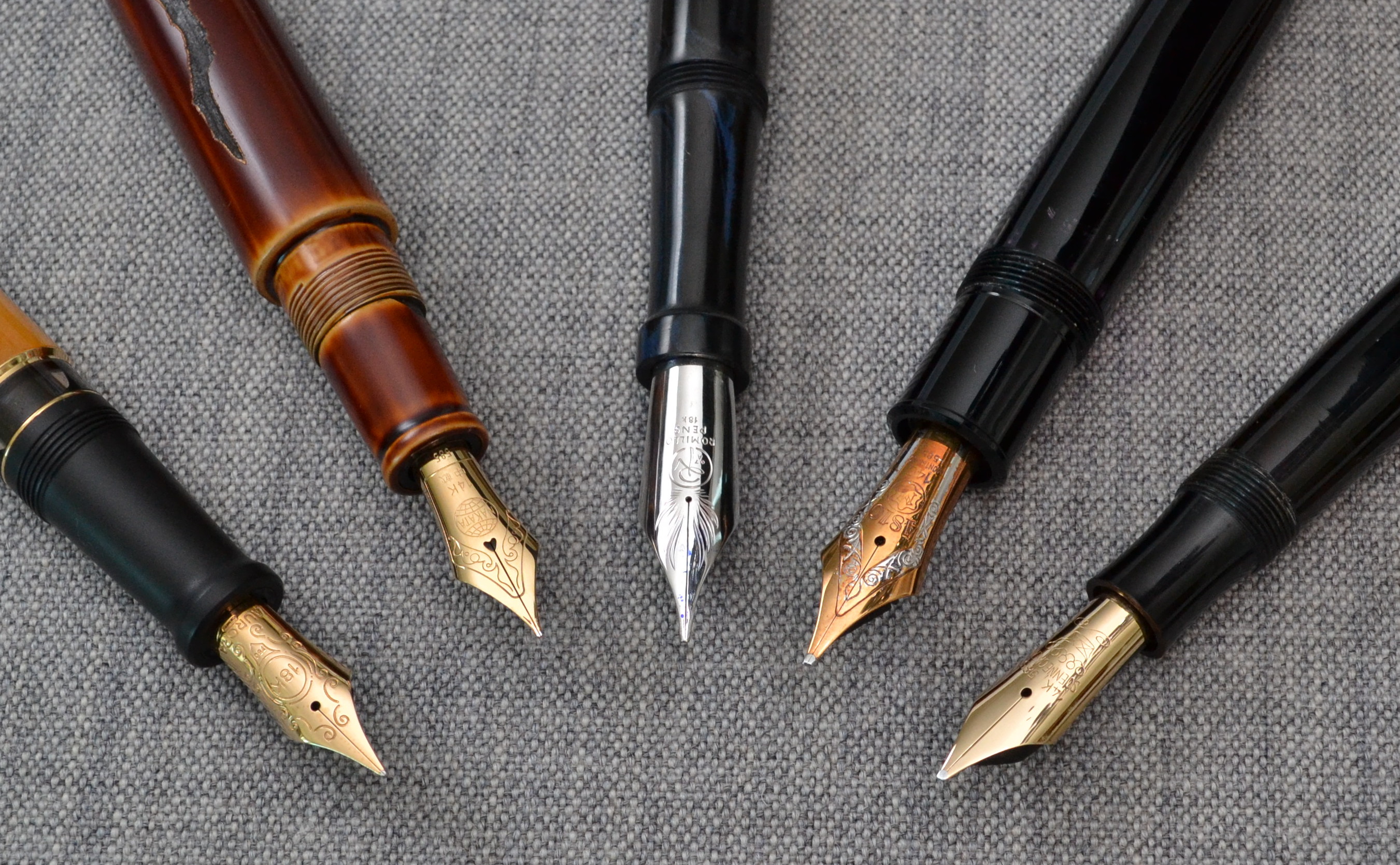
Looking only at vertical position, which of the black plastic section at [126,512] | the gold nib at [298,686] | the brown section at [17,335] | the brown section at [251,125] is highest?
the brown section at [251,125]

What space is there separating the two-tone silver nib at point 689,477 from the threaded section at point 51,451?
337mm

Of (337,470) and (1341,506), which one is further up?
(1341,506)

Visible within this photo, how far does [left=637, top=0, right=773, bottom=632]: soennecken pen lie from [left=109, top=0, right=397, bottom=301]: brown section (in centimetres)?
19

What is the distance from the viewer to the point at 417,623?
800 millimetres

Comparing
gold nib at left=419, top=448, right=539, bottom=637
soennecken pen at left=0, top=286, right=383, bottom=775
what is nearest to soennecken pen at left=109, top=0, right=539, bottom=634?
gold nib at left=419, top=448, right=539, bottom=637

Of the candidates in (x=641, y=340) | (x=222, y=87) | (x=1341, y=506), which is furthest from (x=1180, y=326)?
(x=222, y=87)

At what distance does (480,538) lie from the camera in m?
0.77

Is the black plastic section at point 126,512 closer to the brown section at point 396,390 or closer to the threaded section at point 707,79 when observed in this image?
the brown section at point 396,390

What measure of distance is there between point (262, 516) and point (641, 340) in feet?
0.88

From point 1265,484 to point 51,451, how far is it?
0.73 meters

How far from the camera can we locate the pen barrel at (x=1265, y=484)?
758 mm

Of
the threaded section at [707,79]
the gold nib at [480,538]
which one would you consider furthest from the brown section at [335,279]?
the threaded section at [707,79]

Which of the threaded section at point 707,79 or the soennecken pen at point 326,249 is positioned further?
the threaded section at point 707,79

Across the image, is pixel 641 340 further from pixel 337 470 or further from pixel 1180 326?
pixel 1180 326
